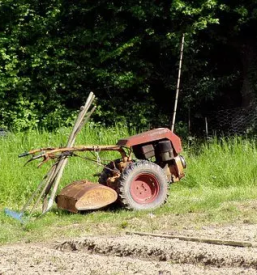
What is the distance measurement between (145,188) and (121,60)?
6.66 m

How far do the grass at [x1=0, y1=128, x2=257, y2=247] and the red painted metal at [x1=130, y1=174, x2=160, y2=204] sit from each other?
245 millimetres

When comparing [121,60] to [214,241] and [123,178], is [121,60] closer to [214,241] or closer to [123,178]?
[123,178]

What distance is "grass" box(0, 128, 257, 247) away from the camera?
836 cm

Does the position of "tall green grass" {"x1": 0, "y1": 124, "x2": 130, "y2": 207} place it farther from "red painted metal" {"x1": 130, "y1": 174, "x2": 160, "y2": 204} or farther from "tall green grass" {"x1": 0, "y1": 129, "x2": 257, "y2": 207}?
"red painted metal" {"x1": 130, "y1": 174, "x2": 160, "y2": 204}

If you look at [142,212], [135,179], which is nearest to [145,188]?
[135,179]

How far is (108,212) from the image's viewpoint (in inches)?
369

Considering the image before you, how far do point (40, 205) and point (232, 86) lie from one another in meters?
7.33

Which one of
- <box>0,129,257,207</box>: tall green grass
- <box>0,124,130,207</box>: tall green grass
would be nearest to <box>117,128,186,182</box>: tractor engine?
<box>0,129,257,207</box>: tall green grass

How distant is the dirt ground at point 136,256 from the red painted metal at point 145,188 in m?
2.04

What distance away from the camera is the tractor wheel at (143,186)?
30.8 feet

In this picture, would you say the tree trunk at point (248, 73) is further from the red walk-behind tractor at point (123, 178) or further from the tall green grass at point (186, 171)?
the red walk-behind tractor at point (123, 178)

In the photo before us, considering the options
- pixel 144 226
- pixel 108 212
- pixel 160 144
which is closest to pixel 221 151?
pixel 160 144

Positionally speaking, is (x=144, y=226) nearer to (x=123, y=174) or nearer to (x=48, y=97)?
(x=123, y=174)

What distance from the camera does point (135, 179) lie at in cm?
954
